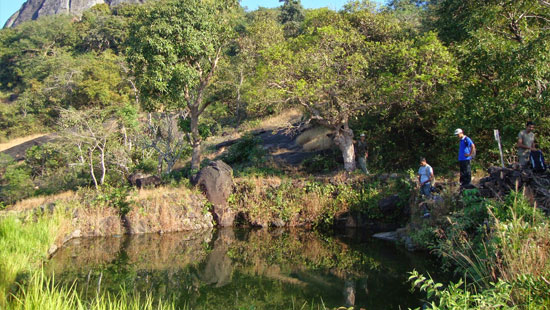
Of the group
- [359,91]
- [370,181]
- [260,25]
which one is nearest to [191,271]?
[370,181]

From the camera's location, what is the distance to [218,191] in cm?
1473

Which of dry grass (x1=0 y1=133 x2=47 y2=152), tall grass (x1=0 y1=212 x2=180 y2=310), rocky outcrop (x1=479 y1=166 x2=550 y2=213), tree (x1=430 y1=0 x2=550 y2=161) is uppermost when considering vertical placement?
tree (x1=430 y1=0 x2=550 y2=161)

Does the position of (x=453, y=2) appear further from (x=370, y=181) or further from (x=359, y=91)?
(x=370, y=181)

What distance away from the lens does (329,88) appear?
14.4m

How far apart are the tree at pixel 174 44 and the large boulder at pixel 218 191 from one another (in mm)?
4078

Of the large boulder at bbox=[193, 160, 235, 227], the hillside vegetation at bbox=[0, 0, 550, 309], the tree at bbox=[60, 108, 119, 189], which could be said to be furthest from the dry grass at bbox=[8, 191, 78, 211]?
the large boulder at bbox=[193, 160, 235, 227]

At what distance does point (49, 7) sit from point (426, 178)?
112191 millimetres

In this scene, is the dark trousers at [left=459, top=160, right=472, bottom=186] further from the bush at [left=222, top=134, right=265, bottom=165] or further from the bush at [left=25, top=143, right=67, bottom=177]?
the bush at [left=25, top=143, right=67, bottom=177]

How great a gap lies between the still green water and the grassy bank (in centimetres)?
125

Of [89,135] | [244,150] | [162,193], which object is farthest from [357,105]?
[89,135]

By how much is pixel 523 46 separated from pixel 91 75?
1420 inches

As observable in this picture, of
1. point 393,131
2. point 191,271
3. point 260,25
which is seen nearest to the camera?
point 191,271

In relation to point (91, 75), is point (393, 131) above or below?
below

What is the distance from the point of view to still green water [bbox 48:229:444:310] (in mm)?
7324
